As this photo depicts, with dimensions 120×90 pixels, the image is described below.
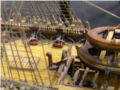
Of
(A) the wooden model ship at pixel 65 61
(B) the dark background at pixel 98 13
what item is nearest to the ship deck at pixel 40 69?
(A) the wooden model ship at pixel 65 61

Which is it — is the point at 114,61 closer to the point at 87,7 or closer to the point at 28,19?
the point at 28,19

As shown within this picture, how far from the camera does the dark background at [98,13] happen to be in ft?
17.5

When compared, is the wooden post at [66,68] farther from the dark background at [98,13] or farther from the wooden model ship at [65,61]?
the dark background at [98,13]

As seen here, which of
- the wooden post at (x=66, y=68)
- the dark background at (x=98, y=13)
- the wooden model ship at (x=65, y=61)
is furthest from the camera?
the dark background at (x=98, y=13)

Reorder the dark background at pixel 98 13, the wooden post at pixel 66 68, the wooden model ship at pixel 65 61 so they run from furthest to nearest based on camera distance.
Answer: the dark background at pixel 98 13, the wooden post at pixel 66 68, the wooden model ship at pixel 65 61

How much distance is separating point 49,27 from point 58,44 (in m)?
0.28

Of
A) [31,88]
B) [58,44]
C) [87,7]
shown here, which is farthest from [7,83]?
[87,7]

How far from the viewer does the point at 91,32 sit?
2123mm

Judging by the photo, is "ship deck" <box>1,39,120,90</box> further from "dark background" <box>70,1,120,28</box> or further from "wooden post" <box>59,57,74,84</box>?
"dark background" <box>70,1,120,28</box>

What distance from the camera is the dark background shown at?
532cm

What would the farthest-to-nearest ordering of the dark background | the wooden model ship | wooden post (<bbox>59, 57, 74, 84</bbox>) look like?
the dark background → wooden post (<bbox>59, 57, 74, 84</bbox>) → the wooden model ship

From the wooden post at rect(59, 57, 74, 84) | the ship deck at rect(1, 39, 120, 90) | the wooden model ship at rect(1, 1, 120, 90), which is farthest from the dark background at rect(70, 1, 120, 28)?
the wooden post at rect(59, 57, 74, 84)

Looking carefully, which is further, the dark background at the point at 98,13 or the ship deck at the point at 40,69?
the dark background at the point at 98,13

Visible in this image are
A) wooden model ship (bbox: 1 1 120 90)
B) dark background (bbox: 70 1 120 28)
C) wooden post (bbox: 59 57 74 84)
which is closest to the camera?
wooden model ship (bbox: 1 1 120 90)
